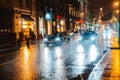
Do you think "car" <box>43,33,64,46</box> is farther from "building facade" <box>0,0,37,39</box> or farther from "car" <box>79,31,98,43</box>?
"building facade" <box>0,0,37,39</box>

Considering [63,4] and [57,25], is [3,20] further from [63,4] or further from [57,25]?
[63,4]

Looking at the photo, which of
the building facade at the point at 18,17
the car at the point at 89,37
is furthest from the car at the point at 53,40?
the building facade at the point at 18,17

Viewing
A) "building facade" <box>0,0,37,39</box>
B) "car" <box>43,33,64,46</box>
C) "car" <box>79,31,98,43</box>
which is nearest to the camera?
"car" <box>43,33,64,46</box>

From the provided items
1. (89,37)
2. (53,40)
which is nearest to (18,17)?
(89,37)

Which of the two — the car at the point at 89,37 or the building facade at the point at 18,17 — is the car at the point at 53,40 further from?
the building facade at the point at 18,17

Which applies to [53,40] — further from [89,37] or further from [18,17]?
[18,17]

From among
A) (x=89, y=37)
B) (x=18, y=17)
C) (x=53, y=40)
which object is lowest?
(x=89, y=37)

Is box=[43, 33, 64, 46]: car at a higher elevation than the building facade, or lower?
lower

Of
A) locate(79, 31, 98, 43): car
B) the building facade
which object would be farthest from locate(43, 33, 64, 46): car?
the building facade

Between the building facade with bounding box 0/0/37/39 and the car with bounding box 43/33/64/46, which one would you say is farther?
the building facade with bounding box 0/0/37/39

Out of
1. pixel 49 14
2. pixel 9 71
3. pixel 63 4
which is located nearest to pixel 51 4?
pixel 49 14

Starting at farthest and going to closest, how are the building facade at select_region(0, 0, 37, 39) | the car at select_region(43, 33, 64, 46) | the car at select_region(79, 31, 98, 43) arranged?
the building facade at select_region(0, 0, 37, 39) < the car at select_region(79, 31, 98, 43) < the car at select_region(43, 33, 64, 46)

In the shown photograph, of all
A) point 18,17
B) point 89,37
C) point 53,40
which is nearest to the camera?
point 53,40

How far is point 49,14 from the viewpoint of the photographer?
2675 inches
